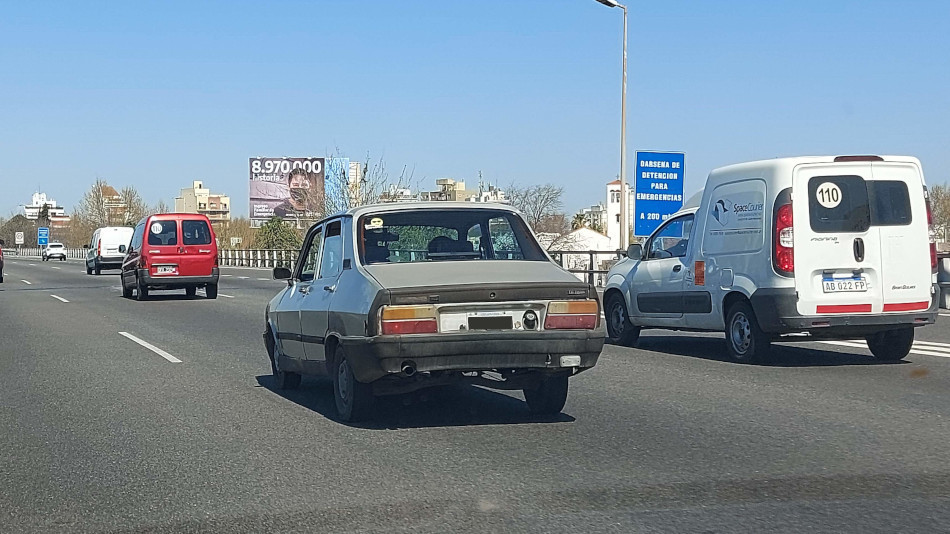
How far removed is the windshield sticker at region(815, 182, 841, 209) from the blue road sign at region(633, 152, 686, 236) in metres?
12.9

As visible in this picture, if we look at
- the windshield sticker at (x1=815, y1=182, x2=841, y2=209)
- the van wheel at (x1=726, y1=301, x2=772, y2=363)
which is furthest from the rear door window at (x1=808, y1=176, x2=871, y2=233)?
the van wheel at (x1=726, y1=301, x2=772, y2=363)

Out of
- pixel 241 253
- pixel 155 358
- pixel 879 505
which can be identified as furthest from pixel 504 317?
pixel 241 253

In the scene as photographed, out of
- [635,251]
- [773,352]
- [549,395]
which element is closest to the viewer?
[549,395]

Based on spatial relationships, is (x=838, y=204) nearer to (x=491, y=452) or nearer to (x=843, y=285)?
(x=843, y=285)

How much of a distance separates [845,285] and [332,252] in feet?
17.4

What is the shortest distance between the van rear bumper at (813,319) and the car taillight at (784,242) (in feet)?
0.77

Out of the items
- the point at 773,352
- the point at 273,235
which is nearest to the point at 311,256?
the point at 773,352

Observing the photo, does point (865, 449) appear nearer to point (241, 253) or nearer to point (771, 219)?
point (771, 219)

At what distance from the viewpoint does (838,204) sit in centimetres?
1112

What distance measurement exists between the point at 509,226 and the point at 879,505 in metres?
3.78

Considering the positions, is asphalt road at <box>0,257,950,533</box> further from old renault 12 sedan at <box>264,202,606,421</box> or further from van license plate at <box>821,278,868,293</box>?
van license plate at <box>821,278,868,293</box>

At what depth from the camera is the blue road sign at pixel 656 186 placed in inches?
949

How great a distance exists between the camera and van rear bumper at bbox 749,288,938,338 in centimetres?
1108

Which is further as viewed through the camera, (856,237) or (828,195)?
(856,237)
